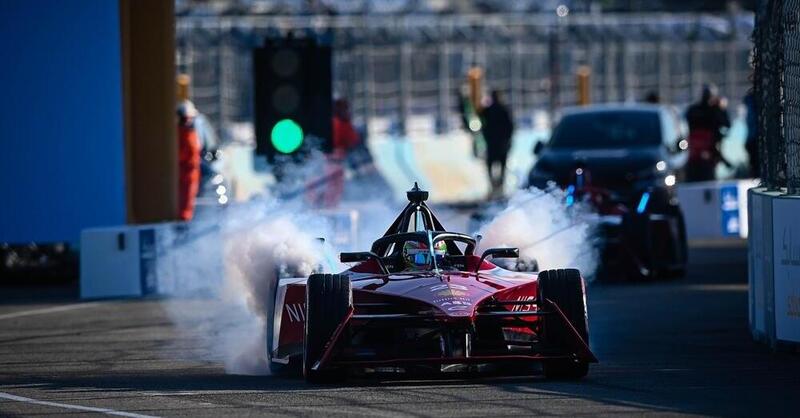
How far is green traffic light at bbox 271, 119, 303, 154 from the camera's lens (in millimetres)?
19016

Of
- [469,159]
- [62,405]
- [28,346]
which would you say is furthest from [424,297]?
[469,159]

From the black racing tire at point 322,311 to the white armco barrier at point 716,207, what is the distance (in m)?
17.2

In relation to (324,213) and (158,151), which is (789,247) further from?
(158,151)

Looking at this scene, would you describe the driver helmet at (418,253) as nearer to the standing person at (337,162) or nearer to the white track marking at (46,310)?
the white track marking at (46,310)

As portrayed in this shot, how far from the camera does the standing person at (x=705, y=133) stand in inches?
1148

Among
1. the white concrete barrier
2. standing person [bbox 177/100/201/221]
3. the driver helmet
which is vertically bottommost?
the white concrete barrier

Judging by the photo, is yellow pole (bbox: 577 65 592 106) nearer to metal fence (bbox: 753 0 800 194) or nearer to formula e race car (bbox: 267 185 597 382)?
metal fence (bbox: 753 0 800 194)

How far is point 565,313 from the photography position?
11000 mm

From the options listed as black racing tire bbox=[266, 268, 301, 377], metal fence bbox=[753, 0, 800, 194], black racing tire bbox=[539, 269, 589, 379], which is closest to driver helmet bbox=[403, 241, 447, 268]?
black racing tire bbox=[266, 268, 301, 377]

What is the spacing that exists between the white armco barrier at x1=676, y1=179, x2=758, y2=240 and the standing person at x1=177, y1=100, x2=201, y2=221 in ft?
25.1

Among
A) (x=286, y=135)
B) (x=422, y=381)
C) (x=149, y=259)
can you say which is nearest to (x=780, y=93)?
(x=422, y=381)

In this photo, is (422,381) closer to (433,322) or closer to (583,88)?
(433,322)

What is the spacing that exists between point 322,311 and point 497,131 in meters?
22.7

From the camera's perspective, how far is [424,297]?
432 inches
